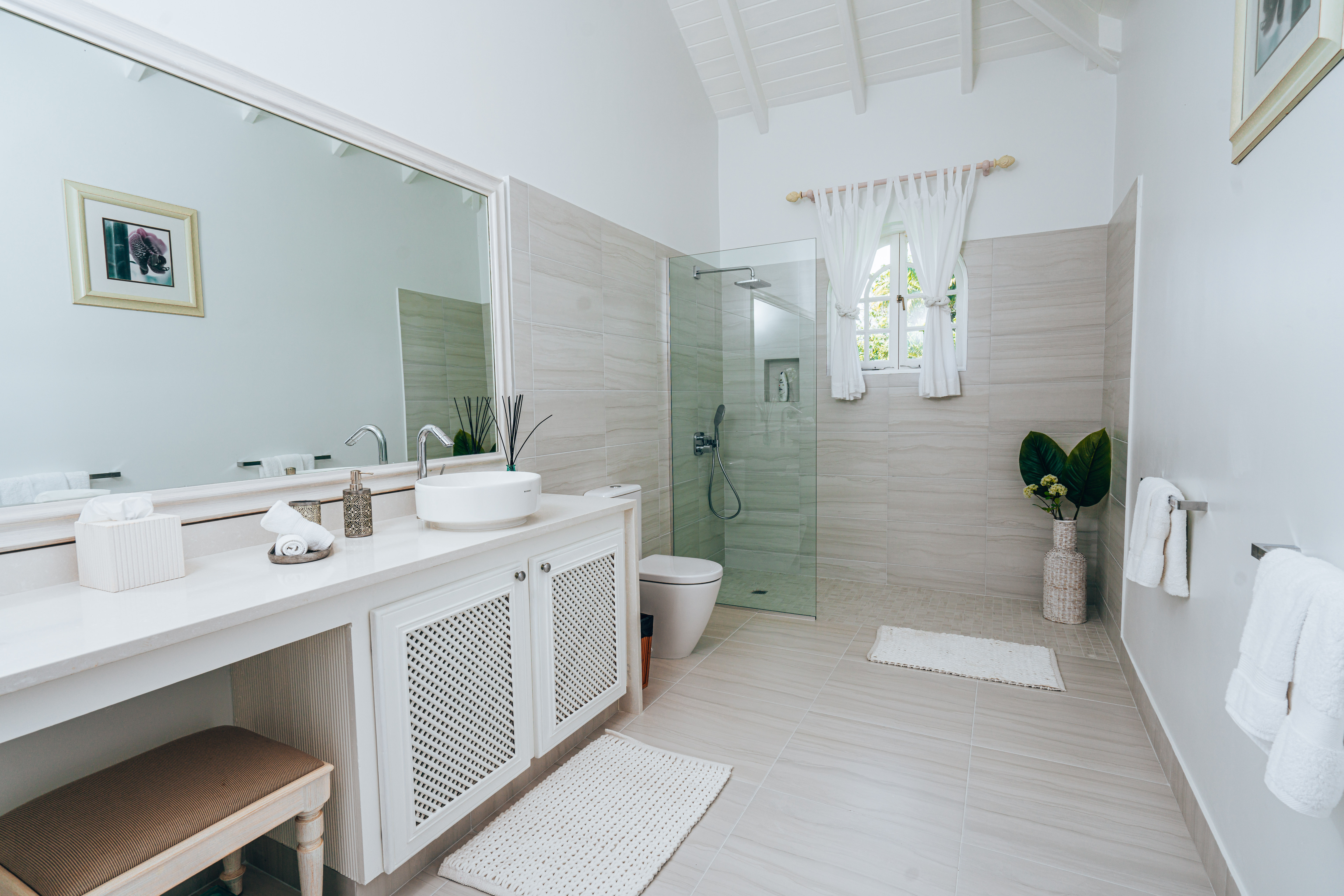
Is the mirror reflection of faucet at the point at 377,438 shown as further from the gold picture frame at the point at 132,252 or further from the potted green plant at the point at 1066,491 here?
the potted green plant at the point at 1066,491

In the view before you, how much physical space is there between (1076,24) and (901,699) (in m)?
3.14

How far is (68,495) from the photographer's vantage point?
1.33m

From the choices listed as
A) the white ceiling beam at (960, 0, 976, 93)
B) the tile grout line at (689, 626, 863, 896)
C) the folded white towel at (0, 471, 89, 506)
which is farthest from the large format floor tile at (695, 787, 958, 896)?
the white ceiling beam at (960, 0, 976, 93)

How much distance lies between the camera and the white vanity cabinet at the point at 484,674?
1.44 m

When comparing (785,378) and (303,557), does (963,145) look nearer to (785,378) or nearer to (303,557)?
(785,378)

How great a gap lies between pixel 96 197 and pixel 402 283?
78 centimetres

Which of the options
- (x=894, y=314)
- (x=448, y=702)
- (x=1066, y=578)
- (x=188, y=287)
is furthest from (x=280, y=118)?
(x=1066, y=578)

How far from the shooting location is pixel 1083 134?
11.0 ft

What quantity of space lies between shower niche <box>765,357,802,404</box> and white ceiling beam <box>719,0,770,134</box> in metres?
1.70

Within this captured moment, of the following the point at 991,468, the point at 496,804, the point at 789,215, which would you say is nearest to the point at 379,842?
Answer: the point at 496,804

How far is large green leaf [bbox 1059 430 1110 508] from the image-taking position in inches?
123

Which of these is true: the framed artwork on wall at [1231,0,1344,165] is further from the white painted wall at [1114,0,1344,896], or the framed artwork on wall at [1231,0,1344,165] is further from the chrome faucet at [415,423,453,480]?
the chrome faucet at [415,423,453,480]

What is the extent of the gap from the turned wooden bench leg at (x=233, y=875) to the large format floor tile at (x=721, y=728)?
110 centimetres

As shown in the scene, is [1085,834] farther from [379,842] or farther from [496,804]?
[379,842]
